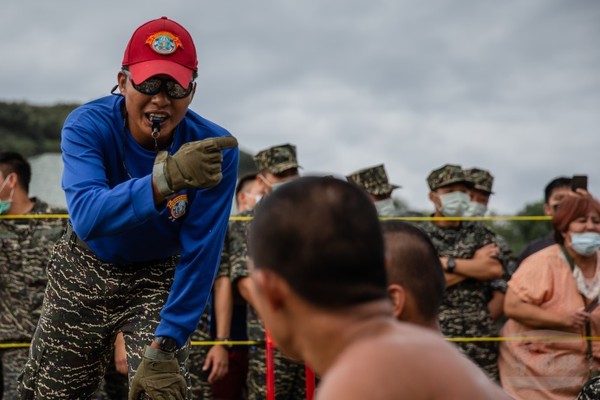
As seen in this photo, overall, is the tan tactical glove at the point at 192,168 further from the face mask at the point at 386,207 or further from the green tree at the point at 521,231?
the green tree at the point at 521,231

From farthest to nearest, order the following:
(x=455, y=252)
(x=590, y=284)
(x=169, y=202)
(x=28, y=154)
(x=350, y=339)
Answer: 1. (x=28, y=154)
2. (x=455, y=252)
3. (x=590, y=284)
4. (x=169, y=202)
5. (x=350, y=339)

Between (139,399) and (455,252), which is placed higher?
(455,252)

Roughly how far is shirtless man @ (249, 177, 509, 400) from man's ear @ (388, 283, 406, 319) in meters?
0.81

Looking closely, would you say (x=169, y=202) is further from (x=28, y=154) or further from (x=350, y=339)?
(x=28, y=154)

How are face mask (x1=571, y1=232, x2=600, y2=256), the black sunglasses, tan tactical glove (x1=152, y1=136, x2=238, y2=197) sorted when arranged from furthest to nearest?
face mask (x1=571, y1=232, x2=600, y2=256), the black sunglasses, tan tactical glove (x1=152, y1=136, x2=238, y2=197)

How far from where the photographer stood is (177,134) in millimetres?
4031

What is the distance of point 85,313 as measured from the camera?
407cm

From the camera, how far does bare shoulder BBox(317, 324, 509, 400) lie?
5.96ft

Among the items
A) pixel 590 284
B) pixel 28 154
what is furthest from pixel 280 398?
pixel 28 154

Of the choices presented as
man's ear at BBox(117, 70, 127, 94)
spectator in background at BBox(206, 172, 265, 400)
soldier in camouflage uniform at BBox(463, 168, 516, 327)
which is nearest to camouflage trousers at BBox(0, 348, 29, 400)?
spectator in background at BBox(206, 172, 265, 400)

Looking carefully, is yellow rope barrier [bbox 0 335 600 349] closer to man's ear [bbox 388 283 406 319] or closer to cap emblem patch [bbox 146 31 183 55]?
cap emblem patch [bbox 146 31 183 55]

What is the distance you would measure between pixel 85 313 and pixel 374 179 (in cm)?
339

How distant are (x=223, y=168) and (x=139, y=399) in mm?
1023

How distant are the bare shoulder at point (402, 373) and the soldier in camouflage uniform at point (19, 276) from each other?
489cm
